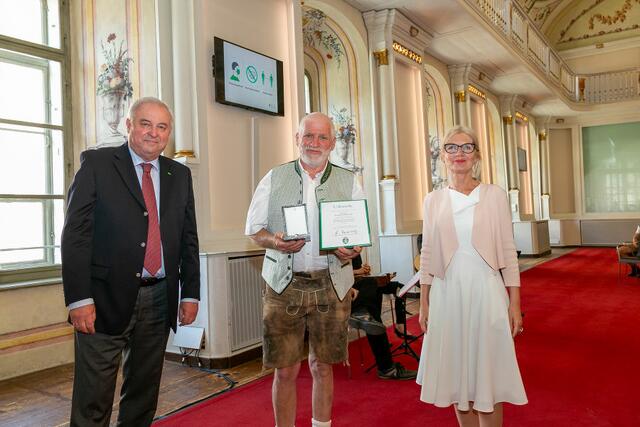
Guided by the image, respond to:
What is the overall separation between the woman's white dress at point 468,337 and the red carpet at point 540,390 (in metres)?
0.93

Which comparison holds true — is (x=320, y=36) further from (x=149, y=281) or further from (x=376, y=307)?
(x=149, y=281)

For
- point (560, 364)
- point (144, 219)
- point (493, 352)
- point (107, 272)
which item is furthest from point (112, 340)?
point (560, 364)

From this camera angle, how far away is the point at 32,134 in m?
5.01

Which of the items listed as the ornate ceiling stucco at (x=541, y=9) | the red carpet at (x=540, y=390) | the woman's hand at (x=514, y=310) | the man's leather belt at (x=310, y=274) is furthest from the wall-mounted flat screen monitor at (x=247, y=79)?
the ornate ceiling stucco at (x=541, y=9)

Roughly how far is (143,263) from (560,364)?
3.54m

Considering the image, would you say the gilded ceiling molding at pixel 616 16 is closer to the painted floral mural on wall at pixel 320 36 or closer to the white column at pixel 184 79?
the painted floral mural on wall at pixel 320 36

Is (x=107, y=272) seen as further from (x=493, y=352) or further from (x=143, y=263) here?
(x=493, y=352)

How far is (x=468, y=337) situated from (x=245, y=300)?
2649mm

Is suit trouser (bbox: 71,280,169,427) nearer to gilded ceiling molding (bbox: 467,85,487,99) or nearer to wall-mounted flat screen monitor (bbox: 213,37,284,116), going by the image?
wall-mounted flat screen monitor (bbox: 213,37,284,116)

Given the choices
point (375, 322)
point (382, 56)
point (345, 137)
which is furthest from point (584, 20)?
point (375, 322)

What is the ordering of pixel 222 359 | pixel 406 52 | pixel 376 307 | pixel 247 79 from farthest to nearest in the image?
pixel 406 52 → pixel 247 79 → pixel 222 359 → pixel 376 307

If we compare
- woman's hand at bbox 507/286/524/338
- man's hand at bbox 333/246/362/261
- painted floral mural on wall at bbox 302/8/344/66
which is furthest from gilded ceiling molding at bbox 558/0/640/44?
man's hand at bbox 333/246/362/261

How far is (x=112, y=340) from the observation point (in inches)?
76.5

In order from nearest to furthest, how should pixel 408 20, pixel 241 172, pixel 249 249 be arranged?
pixel 249 249, pixel 241 172, pixel 408 20
